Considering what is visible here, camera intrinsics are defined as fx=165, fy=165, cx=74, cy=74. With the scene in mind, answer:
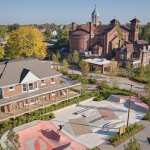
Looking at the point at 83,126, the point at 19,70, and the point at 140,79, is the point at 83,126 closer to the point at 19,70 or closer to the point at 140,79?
the point at 19,70

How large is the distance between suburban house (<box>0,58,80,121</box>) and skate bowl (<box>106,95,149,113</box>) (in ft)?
20.4

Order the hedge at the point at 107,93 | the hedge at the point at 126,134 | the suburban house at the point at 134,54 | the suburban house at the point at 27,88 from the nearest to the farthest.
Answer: the hedge at the point at 126,134
the suburban house at the point at 27,88
the hedge at the point at 107,93
the suburban house at the point at 134,54

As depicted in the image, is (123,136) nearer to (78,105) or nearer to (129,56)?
(78,105)

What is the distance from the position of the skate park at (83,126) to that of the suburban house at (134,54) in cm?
2567

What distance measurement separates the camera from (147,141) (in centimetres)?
1784

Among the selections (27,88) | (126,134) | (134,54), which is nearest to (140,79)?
(134,54)

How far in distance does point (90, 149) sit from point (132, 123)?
25.6ft

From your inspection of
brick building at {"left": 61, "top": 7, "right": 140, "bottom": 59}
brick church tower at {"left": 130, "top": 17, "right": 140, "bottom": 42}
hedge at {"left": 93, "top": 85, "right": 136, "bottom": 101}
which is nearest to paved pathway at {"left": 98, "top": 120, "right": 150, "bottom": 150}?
hedge at {"left": 93, "top": 85, "right": 136, "bottom": 101}

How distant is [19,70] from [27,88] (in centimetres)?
323

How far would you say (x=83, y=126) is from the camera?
69.2ft

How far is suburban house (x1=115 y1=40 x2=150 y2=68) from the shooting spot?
5115cm

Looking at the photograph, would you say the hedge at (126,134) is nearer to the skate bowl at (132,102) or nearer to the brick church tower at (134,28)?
the skate bowl at (132,102)

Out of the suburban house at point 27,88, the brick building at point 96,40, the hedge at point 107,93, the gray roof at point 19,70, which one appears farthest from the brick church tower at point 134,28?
the gray roof at point 19,70

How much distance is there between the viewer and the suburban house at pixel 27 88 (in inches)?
878
